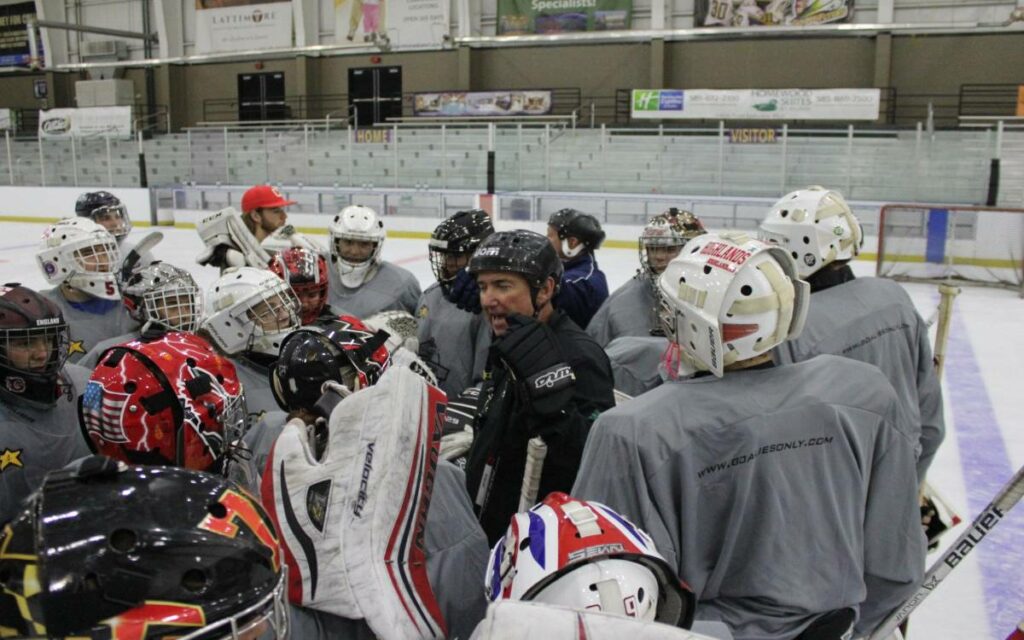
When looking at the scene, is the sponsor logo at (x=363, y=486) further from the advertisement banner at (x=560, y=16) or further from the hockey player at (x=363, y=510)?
the advertisement banner at (x=560, y=16)

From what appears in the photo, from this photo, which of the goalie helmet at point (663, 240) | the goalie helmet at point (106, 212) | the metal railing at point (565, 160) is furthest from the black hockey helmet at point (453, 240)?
the metal railing at point (565, 160)

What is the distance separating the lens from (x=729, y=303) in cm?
190

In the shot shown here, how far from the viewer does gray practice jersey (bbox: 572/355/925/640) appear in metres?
1.80

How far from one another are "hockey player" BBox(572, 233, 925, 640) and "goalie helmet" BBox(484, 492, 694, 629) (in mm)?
441

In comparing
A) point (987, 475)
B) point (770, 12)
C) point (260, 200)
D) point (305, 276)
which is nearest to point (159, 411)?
point (305, 276)

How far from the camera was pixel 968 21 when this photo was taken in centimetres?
1839

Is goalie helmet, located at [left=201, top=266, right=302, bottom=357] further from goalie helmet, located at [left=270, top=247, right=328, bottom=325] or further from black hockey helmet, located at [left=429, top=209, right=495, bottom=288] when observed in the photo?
black hockey helmet, located at [left=429, top=209, right=495, bottom=288]

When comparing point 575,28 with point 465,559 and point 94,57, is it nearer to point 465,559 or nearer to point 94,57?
point 94,57

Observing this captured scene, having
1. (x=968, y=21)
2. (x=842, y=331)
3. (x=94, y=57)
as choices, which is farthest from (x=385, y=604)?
(x=94, y=57)

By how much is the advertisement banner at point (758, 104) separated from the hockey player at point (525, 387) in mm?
16402

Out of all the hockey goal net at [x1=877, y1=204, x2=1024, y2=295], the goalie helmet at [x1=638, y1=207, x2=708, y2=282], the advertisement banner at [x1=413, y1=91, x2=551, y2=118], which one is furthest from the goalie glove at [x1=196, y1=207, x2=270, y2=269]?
the advertisement banner at [x1=413, y1=91, x2=551, y2=118]

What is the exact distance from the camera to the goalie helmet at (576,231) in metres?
4.46

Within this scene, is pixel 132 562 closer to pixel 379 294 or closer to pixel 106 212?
pixel 379 294

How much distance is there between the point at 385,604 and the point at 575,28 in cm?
2099
